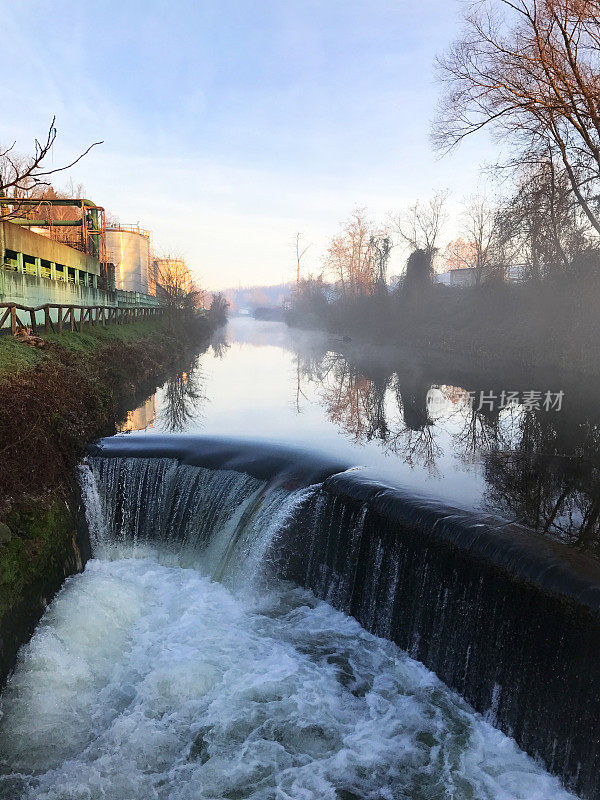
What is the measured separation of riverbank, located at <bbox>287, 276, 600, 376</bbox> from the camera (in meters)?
21.5

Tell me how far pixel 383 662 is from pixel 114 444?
23.2 ft

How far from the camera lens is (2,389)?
30.9ft

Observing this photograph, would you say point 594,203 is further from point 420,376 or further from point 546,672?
point 546,672

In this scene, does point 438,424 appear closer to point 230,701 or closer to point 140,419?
point 140,419

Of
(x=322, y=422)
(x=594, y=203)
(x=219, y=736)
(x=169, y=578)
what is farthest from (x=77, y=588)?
(x=594, y=203)

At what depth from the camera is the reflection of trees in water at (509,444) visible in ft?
27.7

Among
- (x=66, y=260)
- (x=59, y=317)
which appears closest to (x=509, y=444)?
(x=59, y=317)

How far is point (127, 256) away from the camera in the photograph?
5694 centimetres

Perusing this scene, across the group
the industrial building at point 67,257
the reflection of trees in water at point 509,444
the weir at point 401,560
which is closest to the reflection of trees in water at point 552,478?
the reflection of trees in water at point 509,444

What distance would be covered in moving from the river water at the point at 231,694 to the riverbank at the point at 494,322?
539 inches

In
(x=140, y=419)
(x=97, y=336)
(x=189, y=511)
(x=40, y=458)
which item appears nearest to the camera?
(x=40, y=458)

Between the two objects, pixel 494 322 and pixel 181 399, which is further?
pixel 494 322

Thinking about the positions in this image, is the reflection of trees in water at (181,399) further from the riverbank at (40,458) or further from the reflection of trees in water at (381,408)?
the reflection of trees in water at (381,408)

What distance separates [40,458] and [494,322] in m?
29.1
